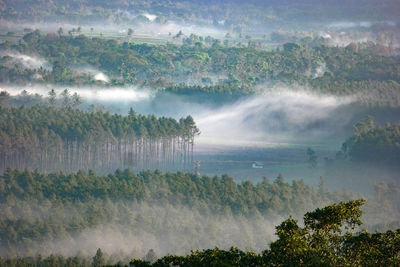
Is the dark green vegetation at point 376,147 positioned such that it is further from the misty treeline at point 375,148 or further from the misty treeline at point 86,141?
the misty treeline at point 86,141

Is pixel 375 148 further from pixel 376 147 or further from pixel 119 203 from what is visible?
pixel 119 203

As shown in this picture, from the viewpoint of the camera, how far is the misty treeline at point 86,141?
401ft

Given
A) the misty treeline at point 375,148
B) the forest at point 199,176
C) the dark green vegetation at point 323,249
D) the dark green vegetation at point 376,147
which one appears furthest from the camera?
the dark green vegetation at point 376,147

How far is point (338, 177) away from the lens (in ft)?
406

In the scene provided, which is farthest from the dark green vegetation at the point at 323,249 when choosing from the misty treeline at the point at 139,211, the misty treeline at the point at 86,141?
the misty treeline at the point at 86,141

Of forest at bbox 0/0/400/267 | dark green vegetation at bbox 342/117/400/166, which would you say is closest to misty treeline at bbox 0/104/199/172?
forest at bbox 0/0/400/267

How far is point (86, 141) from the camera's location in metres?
127

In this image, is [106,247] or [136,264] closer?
[136,264]

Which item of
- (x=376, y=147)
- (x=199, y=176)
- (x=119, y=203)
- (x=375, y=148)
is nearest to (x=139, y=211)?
(x=119, y=203)

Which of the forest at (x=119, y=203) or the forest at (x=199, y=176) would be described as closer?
the forest at (x=199, y=176)

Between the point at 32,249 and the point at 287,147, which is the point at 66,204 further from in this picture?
the point at 287,147

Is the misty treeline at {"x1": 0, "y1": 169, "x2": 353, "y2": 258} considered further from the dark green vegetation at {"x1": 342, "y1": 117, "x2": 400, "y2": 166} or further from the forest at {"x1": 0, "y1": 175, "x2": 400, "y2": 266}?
the dark green vegetation at {"x1": 342, "y1": 117, "x2": 400, "y2": 166}

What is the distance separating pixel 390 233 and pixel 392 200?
221 ft

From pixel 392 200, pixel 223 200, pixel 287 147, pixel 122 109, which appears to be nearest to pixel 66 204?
pixel 223 200
